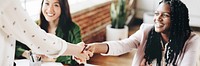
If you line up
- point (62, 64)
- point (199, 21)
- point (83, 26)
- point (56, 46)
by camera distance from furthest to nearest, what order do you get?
point (199, 21) → point (83, 26) → point (62, 64) → point (56, 46)

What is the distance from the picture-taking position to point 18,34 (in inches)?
46.0

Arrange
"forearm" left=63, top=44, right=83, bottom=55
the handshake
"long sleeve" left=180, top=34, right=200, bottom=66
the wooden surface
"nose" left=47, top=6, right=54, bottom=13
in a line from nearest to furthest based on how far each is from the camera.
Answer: "forearm" left=63, top=44, right=83, bottom=55 < "long sleeve" left=180, top=34, right=200, bottom=66 < the handshake < "nose" left=47, top=6, right=54, bottom=13 < the wooden surface

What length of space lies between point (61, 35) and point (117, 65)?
1.71 m

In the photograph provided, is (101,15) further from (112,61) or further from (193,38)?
(193,38)

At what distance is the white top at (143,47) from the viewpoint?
154 centimetres

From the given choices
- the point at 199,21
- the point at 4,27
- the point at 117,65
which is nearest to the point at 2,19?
the point at 4,27

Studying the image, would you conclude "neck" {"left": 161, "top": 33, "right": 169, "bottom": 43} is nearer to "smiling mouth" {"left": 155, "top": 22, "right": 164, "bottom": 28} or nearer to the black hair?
"smiling mouth" {"left": 155, "top": 22, "right": 164, "bottom": 28}

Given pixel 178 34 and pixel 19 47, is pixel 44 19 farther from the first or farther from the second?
pixel 178 34

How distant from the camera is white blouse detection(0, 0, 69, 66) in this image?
1.09m

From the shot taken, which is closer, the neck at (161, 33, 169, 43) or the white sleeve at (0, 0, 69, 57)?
the white sleeve at (0, 0, 69, 57)

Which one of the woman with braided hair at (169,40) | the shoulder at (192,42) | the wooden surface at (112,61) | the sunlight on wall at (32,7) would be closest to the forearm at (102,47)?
the woman with braided hair at (169,40)

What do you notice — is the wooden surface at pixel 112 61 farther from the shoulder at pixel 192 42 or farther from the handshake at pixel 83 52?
the shoulder at pixel 192 42

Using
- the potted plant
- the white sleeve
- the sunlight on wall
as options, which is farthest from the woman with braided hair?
the potted plant

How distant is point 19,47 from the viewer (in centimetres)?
196
